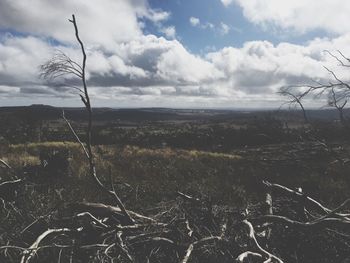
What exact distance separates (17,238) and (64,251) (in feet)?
2.37

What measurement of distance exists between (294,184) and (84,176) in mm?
7314

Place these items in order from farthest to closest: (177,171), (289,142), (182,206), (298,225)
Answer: (289,142) < (177,171) < (182,206) < (298,225)

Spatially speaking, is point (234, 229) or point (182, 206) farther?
point (182, 206)

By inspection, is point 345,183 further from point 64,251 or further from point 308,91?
point 64,251

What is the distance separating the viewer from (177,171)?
16.0 meters

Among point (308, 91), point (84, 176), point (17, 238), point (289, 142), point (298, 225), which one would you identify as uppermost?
point (308, 91)

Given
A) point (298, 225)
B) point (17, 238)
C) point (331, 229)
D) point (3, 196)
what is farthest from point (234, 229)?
point (3, 196)

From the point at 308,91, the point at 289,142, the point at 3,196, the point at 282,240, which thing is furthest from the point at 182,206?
the point at 289,142

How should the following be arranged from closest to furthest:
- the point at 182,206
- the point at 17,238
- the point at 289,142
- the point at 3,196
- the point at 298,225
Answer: the point at 298,225, the point at 17,238, the point at 182,206, the point at 3,196, the point at 289,142

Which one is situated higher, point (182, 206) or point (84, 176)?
point (182, 206)

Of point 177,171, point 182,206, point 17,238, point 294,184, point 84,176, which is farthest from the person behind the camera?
point 177,171

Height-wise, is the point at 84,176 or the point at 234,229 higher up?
the point at 234,229

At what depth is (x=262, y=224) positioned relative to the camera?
4.91 metres

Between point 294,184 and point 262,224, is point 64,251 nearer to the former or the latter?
point 262,224
